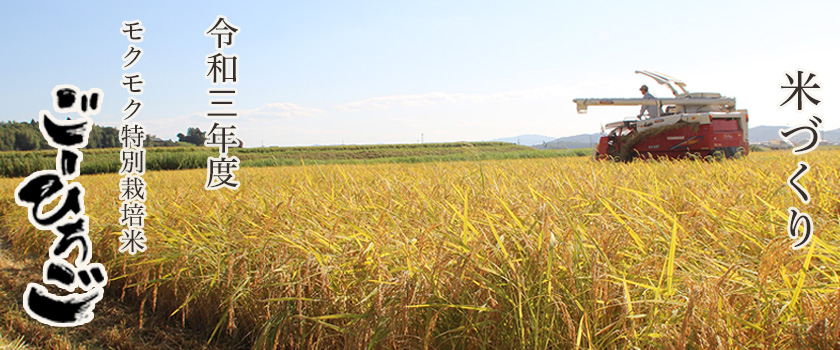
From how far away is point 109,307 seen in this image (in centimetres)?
299

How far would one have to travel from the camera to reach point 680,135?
24.3ft

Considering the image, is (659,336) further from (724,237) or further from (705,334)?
(724,237)

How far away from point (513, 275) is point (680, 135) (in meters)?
7.09

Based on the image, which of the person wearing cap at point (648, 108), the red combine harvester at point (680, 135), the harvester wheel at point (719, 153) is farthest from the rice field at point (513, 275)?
the person wearing cap at point (648, 108)

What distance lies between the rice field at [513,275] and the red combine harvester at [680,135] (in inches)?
171

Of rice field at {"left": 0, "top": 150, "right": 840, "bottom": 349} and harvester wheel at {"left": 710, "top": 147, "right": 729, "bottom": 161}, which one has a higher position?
harvester wheel at {"left": 710, "top": 147, "right": 729, "bottom": 161}

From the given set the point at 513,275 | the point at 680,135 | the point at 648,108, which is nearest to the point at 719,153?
the point at 680,135

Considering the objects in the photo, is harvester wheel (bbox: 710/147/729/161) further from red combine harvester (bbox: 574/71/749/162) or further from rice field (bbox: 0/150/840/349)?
rice field (bbox: 0/150/840/349)

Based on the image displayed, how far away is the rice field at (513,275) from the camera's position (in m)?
1.36

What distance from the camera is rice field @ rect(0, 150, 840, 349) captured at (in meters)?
1.36

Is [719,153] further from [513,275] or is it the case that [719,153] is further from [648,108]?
[513,275]

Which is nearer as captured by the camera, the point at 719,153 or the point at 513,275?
the point at 513,275

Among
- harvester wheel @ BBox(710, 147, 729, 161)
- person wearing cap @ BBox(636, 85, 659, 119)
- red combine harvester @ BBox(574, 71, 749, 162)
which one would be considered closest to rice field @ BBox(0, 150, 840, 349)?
harvester wheel @ BBox(710, 147, 729, 161)

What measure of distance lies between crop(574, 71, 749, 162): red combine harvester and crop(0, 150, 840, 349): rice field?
4.35 metres
